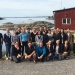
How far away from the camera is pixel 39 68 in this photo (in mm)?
11781

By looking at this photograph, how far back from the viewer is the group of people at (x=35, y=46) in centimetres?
1326

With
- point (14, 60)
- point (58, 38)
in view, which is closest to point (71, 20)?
point (58, 38)

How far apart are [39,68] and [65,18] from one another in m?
20.1

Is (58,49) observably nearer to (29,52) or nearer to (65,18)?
(29,52)

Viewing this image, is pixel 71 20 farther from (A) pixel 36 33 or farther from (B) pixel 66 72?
(B) pixel 66 72

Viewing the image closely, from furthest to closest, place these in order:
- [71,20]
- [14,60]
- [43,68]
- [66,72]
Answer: [71,20] < [14,60] < [43,68] < [66,72]

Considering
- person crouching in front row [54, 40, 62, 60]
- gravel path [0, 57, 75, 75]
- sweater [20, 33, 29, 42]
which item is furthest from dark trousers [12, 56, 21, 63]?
person crouching in front row [54, 40, 62, 60]

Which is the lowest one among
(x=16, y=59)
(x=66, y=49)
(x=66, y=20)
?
(x=16, y=59)

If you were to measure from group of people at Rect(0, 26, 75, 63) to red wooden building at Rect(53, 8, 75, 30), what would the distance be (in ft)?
51.5

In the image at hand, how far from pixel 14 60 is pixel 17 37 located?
1.32 metres

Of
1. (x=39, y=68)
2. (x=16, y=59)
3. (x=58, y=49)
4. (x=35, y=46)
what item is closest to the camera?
(x=39, y=68)

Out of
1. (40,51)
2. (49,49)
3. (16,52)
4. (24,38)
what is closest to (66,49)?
(49,49)

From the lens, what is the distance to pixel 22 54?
13914mm

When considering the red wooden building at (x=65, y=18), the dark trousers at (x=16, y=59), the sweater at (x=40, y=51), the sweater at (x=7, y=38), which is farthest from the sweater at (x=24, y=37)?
the red wooden building at (x=65, y=18)
